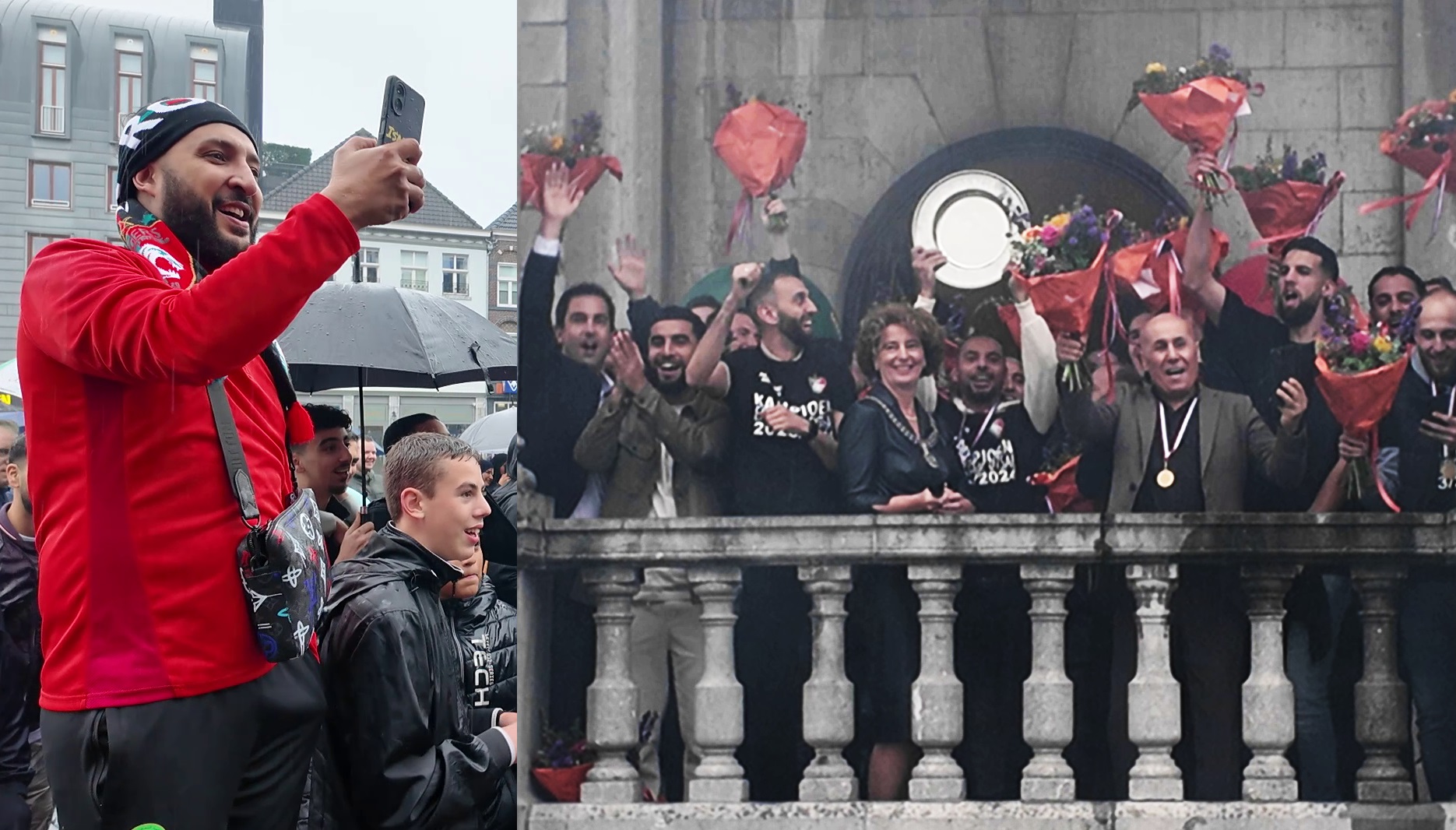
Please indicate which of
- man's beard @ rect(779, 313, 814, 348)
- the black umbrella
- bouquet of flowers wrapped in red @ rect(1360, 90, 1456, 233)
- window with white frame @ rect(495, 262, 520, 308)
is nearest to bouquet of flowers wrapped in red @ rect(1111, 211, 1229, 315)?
bouquet of flowers wrapped in red @ rect(1360, 90, 1456, 233)

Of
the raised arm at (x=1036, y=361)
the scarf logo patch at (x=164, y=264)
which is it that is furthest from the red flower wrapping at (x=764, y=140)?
the scarf logo patch at (x=164, y=264)

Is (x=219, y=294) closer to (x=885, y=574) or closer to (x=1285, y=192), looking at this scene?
(x=885, y=574)

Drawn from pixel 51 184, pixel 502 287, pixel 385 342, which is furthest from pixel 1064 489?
pixel 502 287

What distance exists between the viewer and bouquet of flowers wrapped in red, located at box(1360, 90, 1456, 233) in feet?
12.2

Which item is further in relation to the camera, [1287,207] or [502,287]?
[502,287]

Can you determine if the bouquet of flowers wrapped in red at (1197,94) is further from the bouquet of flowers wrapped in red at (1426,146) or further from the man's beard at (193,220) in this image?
the man's beard at (193,220)

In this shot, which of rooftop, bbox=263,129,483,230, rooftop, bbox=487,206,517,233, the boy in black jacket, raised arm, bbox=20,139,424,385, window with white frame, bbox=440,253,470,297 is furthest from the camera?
window with white frame, bbox=440,253,470,297

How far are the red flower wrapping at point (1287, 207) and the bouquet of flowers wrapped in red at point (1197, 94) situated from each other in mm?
185

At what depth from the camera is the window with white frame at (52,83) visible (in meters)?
35.2

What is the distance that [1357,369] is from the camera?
3.80m

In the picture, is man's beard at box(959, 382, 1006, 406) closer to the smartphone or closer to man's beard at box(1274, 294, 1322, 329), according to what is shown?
man's beard at box(1274, 294, 1322, 329)

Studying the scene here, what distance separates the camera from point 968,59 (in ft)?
12.4

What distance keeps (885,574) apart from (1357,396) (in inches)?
47.6

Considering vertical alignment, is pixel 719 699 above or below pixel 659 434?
below
